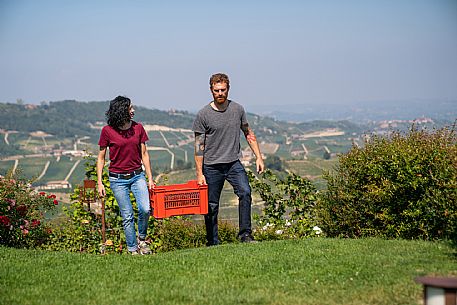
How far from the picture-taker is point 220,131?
8148mm

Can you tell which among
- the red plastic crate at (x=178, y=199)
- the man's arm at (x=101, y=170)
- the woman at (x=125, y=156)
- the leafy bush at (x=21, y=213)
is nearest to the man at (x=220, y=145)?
the red plastic crate at (x=178, y=199)

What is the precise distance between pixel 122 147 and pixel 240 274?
90.9 inches

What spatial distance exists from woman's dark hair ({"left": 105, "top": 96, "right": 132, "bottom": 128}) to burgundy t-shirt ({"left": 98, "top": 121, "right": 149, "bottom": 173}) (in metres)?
0.11

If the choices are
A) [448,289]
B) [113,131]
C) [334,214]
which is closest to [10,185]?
[113,131]

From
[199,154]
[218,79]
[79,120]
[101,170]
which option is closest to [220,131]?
[199,154]

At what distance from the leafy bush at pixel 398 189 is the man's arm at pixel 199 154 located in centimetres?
186

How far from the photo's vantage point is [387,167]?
8219mm

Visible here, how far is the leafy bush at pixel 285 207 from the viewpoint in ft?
32.0

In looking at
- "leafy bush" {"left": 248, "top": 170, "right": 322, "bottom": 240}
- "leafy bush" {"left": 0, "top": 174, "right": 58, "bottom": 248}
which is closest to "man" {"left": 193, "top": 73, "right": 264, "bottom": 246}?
"leafy bush" {"left": 248, "top": 170, "right": 322, "bottom": 240}

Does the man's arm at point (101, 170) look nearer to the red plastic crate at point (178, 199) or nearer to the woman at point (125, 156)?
the woman at point (125, 156)

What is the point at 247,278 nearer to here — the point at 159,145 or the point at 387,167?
the point at 387,167

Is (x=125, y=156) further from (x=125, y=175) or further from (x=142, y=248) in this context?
(x=142, y=248)

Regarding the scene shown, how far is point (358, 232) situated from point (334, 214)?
493 mm

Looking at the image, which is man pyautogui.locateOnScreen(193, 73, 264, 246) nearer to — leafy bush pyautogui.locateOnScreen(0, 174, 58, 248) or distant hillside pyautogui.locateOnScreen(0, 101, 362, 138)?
leafy bush pyautogui.locateOnScreen(0, 174, 58, 248)
